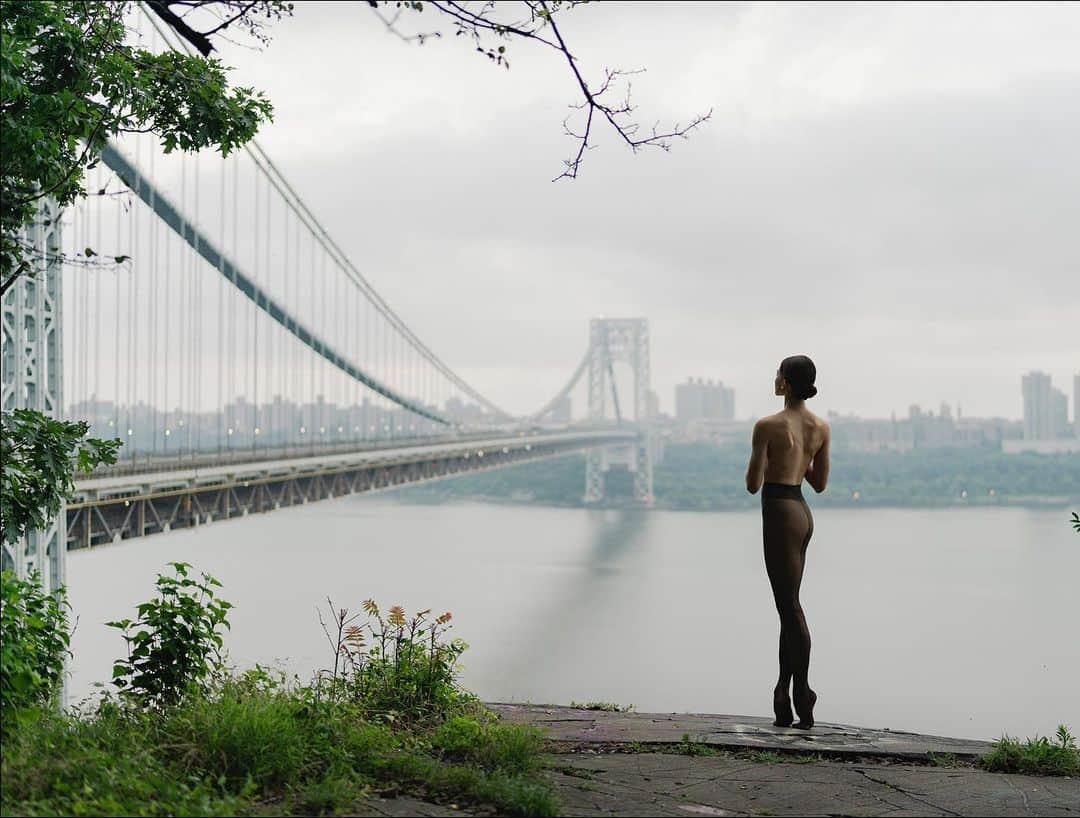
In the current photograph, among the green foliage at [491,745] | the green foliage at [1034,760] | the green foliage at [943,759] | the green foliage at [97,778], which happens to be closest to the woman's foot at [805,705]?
the green foliage at [943,759]

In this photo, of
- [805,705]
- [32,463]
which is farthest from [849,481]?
[32,463]

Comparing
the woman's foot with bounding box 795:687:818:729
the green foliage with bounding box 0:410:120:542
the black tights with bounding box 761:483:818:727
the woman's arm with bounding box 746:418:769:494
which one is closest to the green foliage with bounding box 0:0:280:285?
the green foliage with bounding box 0:410:120:542

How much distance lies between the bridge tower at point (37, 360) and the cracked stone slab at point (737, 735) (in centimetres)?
630

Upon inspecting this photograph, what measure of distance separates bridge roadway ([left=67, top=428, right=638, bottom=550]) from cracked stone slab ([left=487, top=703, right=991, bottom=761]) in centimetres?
455

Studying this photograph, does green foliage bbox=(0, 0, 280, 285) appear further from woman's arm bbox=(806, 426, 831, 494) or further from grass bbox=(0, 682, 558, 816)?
woman's arm bbox=(806, 426, 831, 494)

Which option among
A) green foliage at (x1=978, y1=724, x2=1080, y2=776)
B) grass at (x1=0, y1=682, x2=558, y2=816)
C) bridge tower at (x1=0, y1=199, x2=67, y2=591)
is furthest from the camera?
bridge tower at (x1=0, y1=199, x2=67, y2=591)

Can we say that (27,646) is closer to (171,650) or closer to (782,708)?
(171,650)

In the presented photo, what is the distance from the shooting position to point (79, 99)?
13.3ft

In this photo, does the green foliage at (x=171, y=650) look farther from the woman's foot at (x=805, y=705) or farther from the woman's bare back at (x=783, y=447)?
the woman's foot at (x=805, y=705)

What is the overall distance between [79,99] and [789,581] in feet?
11.8

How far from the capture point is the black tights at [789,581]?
5.26 metres

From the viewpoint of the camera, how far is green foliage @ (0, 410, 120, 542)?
13.3 feet

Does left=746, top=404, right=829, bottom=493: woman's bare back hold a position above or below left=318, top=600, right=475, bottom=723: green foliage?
above

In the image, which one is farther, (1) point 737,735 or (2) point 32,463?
(1) point 737,735
